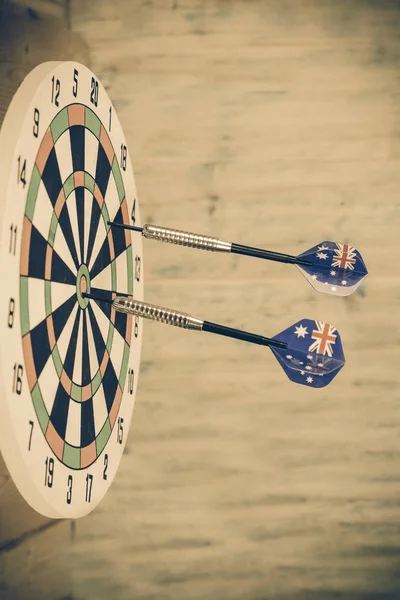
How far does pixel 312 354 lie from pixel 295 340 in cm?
3

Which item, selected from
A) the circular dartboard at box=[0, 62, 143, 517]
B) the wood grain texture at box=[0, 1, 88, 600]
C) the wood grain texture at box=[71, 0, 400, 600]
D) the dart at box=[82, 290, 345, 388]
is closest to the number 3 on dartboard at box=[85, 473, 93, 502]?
the circular dartboard at box=[0, 62, 143, 517]

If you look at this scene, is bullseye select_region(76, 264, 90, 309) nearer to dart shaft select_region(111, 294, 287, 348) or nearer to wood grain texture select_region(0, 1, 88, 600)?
dart shaft select_region(111, 294, 287, 348)

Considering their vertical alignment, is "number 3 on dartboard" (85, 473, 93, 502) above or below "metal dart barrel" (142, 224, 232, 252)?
below

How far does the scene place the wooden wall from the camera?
141 centimetres

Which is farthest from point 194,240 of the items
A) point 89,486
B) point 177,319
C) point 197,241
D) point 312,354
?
point 89,486

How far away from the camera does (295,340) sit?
0.93 metres

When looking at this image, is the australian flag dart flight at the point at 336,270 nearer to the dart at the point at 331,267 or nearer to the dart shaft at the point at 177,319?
the dart at the point at 331,267

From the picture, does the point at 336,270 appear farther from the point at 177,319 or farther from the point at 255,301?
the point at 255,301

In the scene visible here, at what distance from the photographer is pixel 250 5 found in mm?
1398

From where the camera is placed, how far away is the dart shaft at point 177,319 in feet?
2.89

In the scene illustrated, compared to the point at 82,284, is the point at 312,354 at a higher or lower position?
lower

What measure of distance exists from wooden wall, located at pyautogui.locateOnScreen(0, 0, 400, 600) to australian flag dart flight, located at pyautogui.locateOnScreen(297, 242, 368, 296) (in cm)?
40

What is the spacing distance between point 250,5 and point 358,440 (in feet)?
3.32

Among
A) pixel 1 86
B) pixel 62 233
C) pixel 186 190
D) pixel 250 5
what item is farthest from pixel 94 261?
pixel 250 5
